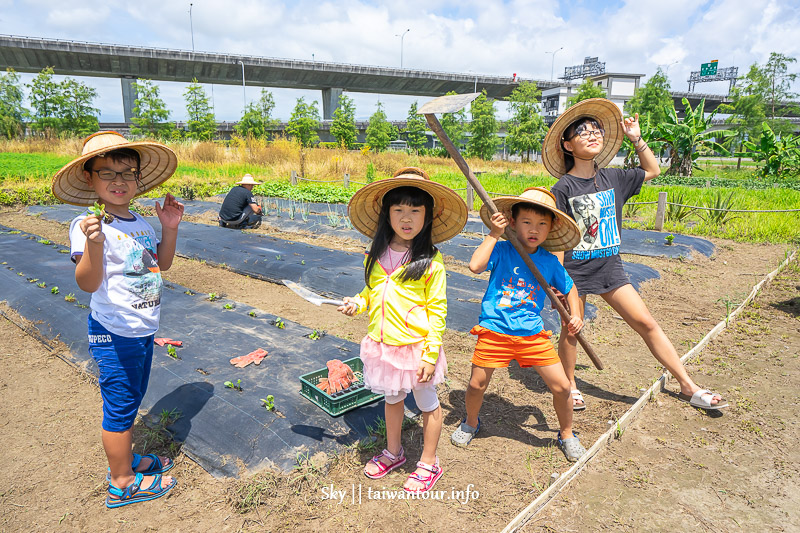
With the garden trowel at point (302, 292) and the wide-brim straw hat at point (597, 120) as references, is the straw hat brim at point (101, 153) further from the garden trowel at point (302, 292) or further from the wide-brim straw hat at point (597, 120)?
the garden trowel at point (302, 292)

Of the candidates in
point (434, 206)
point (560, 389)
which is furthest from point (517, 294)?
point (434, 206)

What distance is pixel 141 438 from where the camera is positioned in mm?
2773

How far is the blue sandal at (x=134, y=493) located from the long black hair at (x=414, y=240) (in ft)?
4.89

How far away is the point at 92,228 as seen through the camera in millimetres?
1796

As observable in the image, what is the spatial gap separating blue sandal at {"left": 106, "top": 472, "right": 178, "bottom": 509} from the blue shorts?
33 centimetres

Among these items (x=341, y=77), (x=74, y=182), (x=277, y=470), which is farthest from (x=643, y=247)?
(x=341, y=77)

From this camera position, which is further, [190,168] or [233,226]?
[190,168]

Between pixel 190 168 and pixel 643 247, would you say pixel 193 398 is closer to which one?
pixel 643 247

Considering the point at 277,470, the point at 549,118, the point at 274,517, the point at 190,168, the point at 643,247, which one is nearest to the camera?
the point at 274,517

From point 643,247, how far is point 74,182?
8300 mm

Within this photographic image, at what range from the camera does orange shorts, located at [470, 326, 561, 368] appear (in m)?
2.46

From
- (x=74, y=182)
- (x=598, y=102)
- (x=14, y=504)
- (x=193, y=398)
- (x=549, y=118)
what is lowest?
(x=14, y=504)

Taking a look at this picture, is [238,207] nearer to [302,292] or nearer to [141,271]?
[302,292]

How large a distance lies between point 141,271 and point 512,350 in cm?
190
